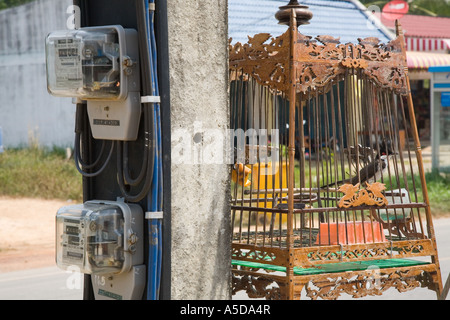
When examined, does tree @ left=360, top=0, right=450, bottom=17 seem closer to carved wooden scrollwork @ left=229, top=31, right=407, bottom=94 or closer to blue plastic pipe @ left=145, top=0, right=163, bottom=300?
carved wooden scrollwork @ left=229, top=31, right=407, bottom=94

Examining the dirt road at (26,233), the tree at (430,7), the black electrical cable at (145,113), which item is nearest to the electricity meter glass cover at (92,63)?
the black electrical cable at (145,113)

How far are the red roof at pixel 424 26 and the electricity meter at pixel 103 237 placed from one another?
850 inches

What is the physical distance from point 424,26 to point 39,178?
18947mm

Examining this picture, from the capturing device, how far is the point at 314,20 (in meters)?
17.0

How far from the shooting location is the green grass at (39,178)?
13336 mm

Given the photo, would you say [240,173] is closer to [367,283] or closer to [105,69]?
[367,283]

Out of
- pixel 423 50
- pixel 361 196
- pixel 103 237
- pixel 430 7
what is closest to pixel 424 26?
pixel 423 50

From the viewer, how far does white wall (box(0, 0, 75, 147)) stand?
17891 millimetres

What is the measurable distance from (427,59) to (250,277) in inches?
705

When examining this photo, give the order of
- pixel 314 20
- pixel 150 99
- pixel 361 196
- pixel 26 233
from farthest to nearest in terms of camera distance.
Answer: pixel 314 20 → pixel 26 233 → pixel 361 196 → pixel 150 99

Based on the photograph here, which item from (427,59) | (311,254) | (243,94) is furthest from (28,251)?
(427,59)

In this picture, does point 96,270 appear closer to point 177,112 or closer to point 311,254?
point 177,112

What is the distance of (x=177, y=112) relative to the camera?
328cm

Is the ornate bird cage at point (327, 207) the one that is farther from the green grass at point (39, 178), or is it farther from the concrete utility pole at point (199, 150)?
the green grass at point (39, 178)
